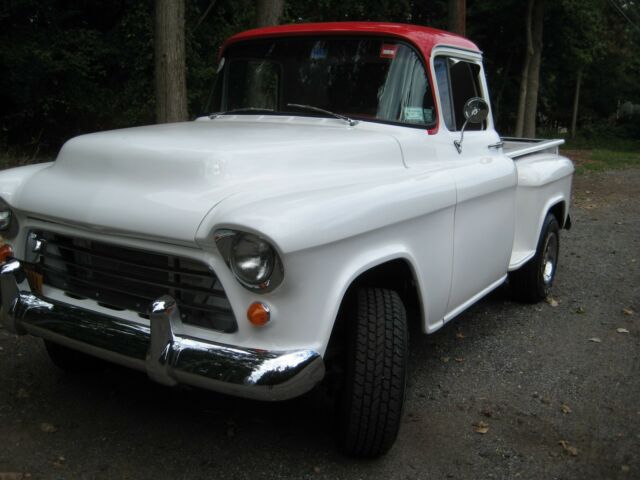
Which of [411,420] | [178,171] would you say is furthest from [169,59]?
[411,420]

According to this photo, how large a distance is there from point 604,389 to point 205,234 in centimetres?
251

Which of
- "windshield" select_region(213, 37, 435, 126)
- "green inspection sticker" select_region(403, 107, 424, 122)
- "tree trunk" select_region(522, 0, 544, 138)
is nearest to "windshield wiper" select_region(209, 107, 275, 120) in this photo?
"windshield" select_region(213, 37, 435, 126)

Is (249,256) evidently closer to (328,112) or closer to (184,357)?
(184,357)

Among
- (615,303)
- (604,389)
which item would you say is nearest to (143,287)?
(604,389)

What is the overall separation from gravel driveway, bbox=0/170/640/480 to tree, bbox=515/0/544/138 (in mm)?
16138

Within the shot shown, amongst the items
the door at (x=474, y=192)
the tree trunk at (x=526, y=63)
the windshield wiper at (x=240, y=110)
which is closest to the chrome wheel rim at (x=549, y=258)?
the door at (x=474, y=192)

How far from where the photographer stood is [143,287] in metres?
2.74

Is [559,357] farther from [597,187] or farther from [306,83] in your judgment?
[597,187]

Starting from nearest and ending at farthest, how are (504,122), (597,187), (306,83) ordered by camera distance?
(306,83) < (597,187) < (504,122)

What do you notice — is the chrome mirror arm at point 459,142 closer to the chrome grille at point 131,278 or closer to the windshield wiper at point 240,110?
the windshield wiper at point 240,110

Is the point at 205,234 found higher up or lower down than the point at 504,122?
higher up

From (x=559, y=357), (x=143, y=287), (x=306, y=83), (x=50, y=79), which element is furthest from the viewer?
(x=50, y=79)

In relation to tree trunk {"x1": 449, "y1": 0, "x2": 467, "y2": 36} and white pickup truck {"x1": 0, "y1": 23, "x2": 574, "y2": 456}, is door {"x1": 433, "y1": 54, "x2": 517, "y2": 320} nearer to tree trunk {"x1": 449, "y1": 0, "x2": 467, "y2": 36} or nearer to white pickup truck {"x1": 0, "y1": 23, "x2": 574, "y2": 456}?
white pickup truck {"x1": 0, "y1": 23, "x2": 574, "y2": 456}

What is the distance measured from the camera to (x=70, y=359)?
3.60m
